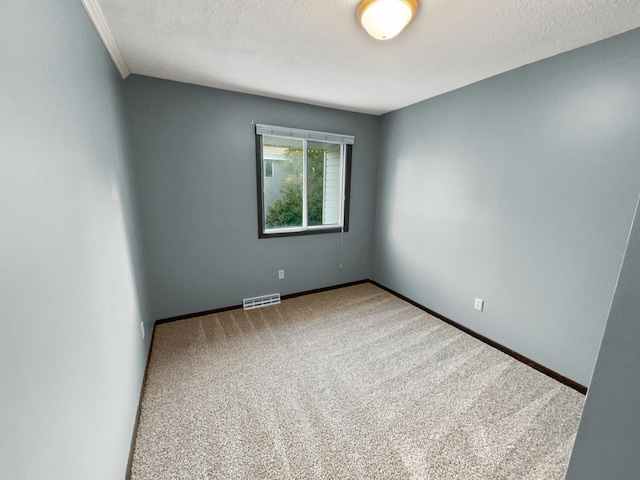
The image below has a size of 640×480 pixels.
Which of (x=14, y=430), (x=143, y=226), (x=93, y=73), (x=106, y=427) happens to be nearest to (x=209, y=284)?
(x=143, y=226)

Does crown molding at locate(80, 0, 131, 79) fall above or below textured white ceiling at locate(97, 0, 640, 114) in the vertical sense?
below

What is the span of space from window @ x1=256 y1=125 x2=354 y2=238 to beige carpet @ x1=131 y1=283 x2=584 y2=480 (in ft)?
4.18

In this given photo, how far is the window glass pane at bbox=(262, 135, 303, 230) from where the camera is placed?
2945 millimetres

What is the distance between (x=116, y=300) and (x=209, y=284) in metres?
1.43

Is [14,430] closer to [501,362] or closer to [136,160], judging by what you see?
[136,160]

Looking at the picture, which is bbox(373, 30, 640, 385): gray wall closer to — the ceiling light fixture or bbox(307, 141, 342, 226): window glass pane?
bbox(307, 141, 342, 226): window glass pane

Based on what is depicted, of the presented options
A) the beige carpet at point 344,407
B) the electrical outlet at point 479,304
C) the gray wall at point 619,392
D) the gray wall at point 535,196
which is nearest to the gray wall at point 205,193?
the beige carpet at point 344,407

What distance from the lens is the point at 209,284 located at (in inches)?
110

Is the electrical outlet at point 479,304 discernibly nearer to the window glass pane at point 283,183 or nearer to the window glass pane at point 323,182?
the window glass pane at point 323,182

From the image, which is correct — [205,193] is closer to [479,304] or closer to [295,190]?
[295,190]

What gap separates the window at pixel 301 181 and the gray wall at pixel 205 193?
120 mm

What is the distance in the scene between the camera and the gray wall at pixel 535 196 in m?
1.61

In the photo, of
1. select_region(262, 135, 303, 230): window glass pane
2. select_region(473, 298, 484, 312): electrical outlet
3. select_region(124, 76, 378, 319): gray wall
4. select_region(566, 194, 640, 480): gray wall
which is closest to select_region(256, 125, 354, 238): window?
select_region(262, 135, 303, 230): window glass pane

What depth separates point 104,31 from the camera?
150 centimetres
